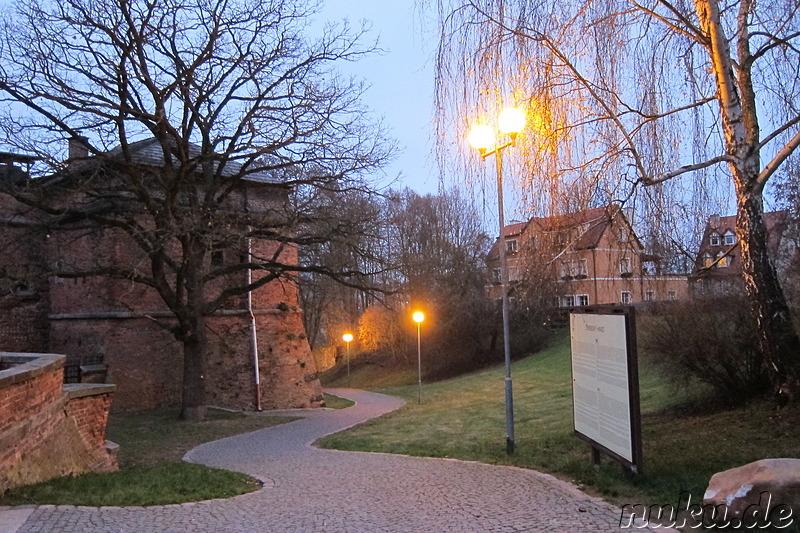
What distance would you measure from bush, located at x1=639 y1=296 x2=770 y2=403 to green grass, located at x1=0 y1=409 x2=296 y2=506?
22.3ft

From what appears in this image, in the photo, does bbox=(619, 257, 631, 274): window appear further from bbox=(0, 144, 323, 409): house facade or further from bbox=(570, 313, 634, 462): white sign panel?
bbox=(0, 144, 323, 409): house facade

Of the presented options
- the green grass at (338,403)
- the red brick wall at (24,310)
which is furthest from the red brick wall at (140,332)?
the green grass at (338,403)

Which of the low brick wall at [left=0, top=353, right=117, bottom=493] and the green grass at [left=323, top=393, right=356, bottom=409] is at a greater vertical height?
the low brick wall at [left=0, top=353, right=117, bottom=493]

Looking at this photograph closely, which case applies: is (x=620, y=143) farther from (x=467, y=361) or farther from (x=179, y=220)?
(x=467, y=361)

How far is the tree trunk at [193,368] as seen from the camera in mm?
19875

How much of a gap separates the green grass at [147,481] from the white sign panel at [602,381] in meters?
4.54

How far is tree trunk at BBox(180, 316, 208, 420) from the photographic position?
1988cm

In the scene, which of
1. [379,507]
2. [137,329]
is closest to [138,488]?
[379,507]

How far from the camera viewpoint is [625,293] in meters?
9.29

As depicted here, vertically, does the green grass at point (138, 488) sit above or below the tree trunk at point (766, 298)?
below

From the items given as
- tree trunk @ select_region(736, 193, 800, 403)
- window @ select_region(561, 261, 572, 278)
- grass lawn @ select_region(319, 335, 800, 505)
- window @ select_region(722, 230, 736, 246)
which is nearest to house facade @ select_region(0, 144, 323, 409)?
grass lawn @ select_region(319, 335, 800, 505)

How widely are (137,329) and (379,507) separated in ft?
61.9

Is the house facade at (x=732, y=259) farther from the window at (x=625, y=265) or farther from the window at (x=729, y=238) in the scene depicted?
the window at (x=625, y=265)

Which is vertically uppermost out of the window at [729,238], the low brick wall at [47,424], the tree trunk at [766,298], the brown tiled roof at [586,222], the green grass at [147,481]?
the brown tiled roof at [586,222]
